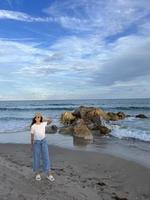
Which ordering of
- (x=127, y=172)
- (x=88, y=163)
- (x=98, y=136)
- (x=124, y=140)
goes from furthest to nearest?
(x=98, y=136) < (x=124, y=140) < (x=88, y=163) < (x=127, y=172)

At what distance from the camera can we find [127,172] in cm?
1049

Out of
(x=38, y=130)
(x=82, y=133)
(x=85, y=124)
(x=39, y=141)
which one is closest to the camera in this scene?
(x=38, y=130)

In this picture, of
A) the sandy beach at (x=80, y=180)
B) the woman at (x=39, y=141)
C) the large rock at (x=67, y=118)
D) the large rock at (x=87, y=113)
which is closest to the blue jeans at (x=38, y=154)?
the woman at (x=39, y=141)

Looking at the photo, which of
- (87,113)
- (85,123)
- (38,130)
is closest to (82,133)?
(85,123)

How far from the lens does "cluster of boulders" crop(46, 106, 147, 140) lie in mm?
19913

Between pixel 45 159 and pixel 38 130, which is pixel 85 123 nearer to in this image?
pixel 45 159

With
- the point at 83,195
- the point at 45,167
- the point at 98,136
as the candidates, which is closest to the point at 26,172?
the point at 45,167

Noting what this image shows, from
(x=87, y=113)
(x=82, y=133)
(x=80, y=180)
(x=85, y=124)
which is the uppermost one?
(x=87, y=113)

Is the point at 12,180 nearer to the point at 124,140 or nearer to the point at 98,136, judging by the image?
the point at 124,140

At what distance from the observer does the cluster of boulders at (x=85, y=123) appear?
1990 cm

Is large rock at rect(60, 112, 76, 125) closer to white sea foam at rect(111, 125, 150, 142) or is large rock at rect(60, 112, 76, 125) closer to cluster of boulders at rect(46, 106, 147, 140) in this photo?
cluster of boulders at rect(46, 106, 147, 140)

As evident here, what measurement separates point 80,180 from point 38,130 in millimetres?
1793

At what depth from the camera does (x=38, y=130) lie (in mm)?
9016

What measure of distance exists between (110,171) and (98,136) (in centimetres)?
954
